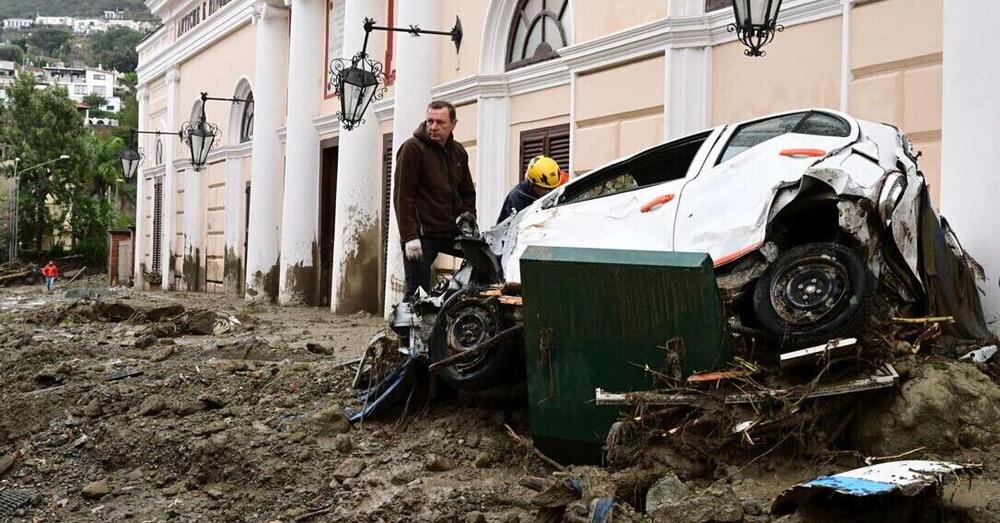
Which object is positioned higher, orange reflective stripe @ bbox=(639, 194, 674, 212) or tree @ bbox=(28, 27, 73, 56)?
tree @ bbox=(28, 27, 73, 56)

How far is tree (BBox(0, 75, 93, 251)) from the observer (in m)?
51.3

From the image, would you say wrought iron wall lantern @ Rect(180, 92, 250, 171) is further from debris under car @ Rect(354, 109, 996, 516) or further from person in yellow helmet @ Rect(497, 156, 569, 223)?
debris under car @ Rect(354, 109, 996, 516)

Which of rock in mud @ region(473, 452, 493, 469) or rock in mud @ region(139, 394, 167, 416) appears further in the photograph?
rock in mud @ region(139, 394, 167, 416)

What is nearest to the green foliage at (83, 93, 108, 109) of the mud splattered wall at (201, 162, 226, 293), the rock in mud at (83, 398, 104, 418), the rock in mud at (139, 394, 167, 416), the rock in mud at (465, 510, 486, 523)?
the mud splattered wall at (201, 162, 226, 293)

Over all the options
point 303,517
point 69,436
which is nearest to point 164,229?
point 69,436

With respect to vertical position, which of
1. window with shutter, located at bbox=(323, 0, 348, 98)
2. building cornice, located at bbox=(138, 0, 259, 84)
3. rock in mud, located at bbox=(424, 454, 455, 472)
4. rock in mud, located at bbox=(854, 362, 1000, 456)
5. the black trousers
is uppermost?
building cornice, located at bbox=(138, 0, 259, 84)

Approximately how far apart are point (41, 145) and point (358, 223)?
137 feet

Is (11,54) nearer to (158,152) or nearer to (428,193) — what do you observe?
(158,152)

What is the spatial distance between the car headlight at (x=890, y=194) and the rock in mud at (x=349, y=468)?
10.0 feet

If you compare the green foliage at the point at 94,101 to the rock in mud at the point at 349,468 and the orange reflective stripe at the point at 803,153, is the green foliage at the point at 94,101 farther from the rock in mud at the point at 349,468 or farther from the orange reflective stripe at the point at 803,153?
the orange reflective stripe at the point at 803,153

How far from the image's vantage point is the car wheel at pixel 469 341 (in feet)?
19.6

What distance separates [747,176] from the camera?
5633 mm

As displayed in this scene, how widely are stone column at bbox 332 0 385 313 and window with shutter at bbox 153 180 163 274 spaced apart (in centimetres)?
1451

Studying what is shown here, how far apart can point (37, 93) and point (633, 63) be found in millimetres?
47971
